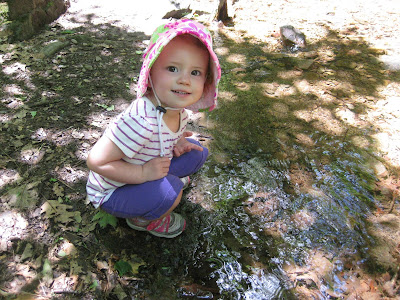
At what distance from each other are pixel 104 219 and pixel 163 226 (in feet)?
1.37

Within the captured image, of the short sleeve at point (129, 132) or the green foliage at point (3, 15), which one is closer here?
the short sleeve at point (129, 132)

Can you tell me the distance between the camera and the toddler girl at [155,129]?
1.69 m

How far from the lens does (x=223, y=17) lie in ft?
17.8

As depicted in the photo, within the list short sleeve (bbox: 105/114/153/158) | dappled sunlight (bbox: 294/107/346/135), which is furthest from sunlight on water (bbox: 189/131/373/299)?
short sleeve (bbox: 105/114/153/158)

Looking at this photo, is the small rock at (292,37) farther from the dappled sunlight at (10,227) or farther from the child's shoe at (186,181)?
the dappled sunlight at (10,227)

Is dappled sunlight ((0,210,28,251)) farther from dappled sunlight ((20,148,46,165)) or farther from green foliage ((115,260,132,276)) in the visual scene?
green foliage ((115,260,132,276))

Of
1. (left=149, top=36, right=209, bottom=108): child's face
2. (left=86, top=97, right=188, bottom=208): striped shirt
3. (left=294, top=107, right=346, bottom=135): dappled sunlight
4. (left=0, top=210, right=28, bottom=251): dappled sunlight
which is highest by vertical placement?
(left=149, top=36, right=209, bottom=108): child's face

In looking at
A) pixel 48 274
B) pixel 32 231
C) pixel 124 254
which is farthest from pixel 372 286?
pixel 32 231

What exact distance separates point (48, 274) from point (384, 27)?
18.7 ft

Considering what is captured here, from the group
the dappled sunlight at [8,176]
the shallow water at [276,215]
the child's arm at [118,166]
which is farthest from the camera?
the dappled sunlight at [8,176]

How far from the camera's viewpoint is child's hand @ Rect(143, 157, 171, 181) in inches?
73.9

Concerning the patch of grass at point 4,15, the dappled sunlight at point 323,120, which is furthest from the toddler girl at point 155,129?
the patch of grass at point 4,15

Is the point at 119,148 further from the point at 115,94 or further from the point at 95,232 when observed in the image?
the point at 115,94

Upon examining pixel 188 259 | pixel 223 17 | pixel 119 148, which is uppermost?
pixel 119 148
